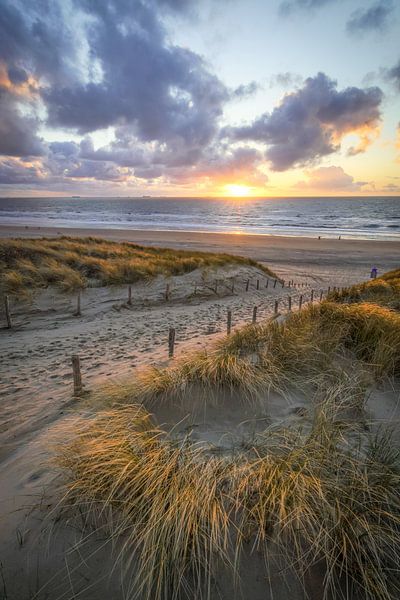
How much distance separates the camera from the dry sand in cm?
217

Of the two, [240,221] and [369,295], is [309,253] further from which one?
[240,221]

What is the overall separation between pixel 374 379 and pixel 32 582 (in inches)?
198

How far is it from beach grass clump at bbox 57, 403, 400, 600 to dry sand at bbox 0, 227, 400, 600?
0.14m

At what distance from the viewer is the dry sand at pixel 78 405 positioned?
2174 mm

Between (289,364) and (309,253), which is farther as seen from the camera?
(309,253)

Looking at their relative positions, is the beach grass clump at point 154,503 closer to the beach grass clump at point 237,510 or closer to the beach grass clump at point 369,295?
the beach grass clump at point 237,510

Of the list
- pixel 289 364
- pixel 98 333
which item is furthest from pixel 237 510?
pixel 98 333

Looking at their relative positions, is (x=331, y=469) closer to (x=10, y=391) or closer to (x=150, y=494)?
(x=150, y=494)

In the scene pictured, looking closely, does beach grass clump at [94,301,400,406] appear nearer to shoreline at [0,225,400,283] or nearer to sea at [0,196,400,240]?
shoreline at [0,225,400,283]

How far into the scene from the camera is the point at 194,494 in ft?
8.20

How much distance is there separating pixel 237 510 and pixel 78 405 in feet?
11.7

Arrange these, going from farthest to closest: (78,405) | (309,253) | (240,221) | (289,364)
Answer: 1. (240,221)
2. (309,253)
3. (289,364)
4. (78,405)

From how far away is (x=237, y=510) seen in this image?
2484 millimetres

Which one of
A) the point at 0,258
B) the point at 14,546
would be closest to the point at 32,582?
the point at 14,546
